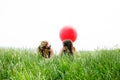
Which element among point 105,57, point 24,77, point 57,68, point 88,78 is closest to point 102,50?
point 105,57

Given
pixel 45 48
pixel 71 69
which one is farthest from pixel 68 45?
pixel 71 69

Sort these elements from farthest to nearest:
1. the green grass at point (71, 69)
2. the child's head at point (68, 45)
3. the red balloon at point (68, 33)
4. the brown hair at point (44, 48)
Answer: the red balloon at point (68, 33) → the brown hair at point (44, 48) → the child's head at point (68, 45) → the green grass at point (71, 69)

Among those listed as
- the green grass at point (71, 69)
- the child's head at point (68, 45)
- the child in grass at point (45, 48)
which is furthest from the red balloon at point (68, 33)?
the green grass at point (71, 69)

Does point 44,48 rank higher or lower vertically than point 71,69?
higher

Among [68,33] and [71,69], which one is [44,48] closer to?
[68,33]

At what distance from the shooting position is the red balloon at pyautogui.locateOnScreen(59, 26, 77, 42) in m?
13.9

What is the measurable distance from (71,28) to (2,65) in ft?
22.7

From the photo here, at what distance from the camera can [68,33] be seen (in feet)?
45.9

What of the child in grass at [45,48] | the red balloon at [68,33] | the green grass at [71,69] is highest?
the red balloon at [68,33]

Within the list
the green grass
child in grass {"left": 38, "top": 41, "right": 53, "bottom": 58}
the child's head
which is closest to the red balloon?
child in grass {"left": 38, "top": 41, "right": 53, "bottom": 58}

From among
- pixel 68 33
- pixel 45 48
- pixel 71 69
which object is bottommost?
pixel 71 69

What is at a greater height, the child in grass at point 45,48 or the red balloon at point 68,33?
the red balloon at point 68,33

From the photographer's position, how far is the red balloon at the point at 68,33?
1395 cm

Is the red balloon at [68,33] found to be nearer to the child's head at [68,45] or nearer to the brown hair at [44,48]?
the brown hair at [44,48]
